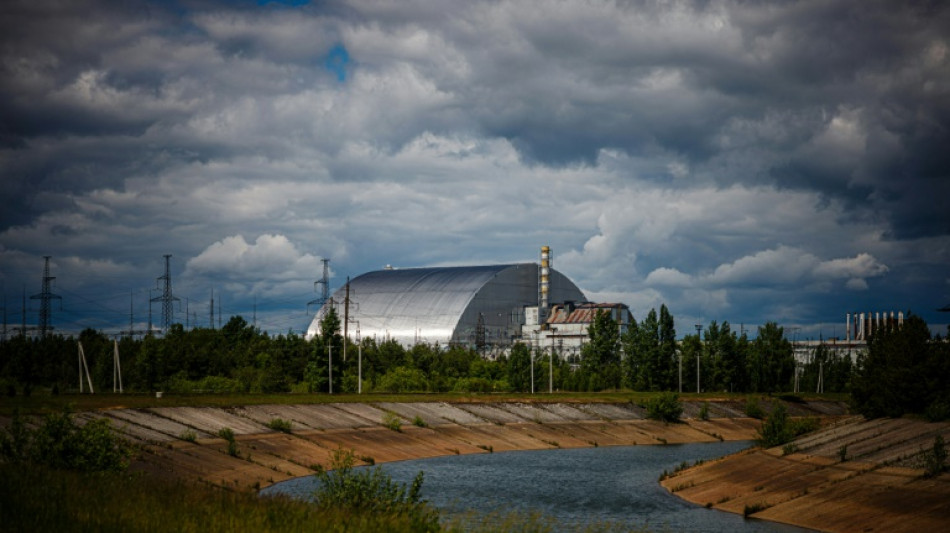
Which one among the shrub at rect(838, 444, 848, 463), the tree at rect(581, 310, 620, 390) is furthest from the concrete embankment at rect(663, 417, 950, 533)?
the tree at rect(581, 310, 620, 390)


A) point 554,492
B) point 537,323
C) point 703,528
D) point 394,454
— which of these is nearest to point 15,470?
point 703,528

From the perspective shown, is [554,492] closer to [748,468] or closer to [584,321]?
[748,468]

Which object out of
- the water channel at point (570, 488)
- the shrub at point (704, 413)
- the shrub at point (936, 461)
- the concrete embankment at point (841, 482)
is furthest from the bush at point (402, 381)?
the shrub at point (936, 461)

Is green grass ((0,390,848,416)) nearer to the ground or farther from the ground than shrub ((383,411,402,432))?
farther from the ground

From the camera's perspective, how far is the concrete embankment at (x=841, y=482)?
40.1m

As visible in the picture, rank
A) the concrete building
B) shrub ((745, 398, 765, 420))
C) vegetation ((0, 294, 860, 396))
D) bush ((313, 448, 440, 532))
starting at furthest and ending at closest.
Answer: the concrete building, vegetation ((0, 294, 860, 396)), shrub ((745, 398, 765, 420)), bush ((313, 448, 440, 532))

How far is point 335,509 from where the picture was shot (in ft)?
90.0

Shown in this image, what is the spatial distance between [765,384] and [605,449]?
78.4 m

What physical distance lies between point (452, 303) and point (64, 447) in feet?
466

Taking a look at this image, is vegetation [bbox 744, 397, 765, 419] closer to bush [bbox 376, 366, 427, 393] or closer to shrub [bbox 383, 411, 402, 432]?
bush [bbox 376, 366, 427, 393]

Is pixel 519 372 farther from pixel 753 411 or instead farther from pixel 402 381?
pixel 753 411

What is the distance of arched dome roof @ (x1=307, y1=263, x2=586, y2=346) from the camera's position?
17588 cm

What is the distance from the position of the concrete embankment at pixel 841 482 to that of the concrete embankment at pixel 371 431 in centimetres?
2478

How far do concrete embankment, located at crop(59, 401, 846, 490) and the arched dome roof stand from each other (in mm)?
65147
